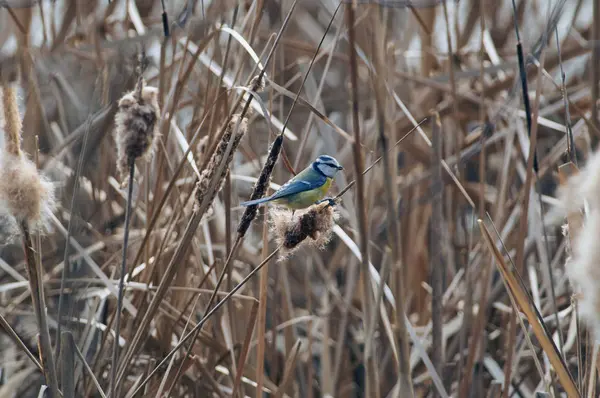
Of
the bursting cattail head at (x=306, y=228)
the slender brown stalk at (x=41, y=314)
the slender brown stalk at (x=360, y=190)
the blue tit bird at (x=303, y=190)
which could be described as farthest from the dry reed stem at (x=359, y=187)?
the slender brown stalk at (x=41, y=314)

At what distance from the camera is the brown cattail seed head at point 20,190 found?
805mm

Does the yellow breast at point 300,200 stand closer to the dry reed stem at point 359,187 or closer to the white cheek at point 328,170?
the white cheek at point 328,170

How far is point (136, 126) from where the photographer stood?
834 mm

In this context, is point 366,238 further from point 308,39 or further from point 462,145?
point 308,39

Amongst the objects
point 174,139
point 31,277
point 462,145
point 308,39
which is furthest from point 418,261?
point 31,277

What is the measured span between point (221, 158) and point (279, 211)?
14 centimetres

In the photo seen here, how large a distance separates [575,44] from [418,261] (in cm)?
83

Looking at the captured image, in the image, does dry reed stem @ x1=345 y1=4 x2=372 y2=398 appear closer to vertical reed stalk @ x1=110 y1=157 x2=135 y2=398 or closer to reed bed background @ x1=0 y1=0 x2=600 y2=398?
reed bed background @ x1=0 y1=0 x2=600 y2=398

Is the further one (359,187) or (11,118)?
(11,118)

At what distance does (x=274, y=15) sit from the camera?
215cm

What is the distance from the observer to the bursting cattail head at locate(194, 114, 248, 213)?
781 millimetres

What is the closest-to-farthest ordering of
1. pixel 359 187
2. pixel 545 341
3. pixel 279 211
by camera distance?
pixel 359 187
pixel 545 341
pixel 279 211

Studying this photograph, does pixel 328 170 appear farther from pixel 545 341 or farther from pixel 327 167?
pixel 545 341

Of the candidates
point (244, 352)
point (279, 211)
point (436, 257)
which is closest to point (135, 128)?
point (279, 211)
